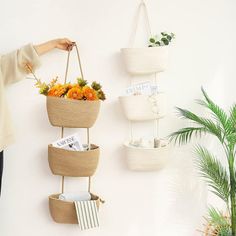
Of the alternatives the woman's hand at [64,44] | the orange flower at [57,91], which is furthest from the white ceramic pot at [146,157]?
the woman's hand at [64,44]

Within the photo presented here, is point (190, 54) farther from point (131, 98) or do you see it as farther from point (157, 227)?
point (157, 227)

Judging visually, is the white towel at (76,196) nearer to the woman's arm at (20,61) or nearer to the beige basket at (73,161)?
the beige basket at (73,161)

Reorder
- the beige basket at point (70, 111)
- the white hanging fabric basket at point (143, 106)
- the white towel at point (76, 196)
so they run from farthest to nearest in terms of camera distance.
Answer: the white towel at point (76, 196)
the white hanging fabric basket at point (143, 106)
the beige basket at point (70, 111)

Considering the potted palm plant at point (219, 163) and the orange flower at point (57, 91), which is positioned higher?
the orange flower at point (57, 91)

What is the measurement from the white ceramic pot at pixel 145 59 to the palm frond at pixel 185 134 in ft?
1.18

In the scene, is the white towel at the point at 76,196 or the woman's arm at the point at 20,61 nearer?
the woman's arm at the point at 20,61

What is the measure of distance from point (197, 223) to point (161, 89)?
849mm

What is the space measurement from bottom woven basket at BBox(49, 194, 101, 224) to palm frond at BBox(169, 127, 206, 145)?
A: 0.57m

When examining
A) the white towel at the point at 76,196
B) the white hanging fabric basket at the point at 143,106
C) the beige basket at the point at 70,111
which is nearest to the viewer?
the beige basket at the point at 70,111

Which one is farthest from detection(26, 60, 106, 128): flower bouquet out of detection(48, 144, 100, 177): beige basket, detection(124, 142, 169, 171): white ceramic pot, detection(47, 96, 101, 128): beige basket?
detection(124, 142, 169, 171): white ceramic pot

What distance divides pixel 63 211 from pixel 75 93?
66cm

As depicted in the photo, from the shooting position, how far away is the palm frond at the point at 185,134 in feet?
7.43

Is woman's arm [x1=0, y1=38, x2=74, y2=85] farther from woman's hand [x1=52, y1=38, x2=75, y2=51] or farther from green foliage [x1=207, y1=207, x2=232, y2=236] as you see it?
green foliage [x1=207, y1=207, x2=232, y2=236]

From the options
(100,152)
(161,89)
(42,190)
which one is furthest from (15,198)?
(161,89)
